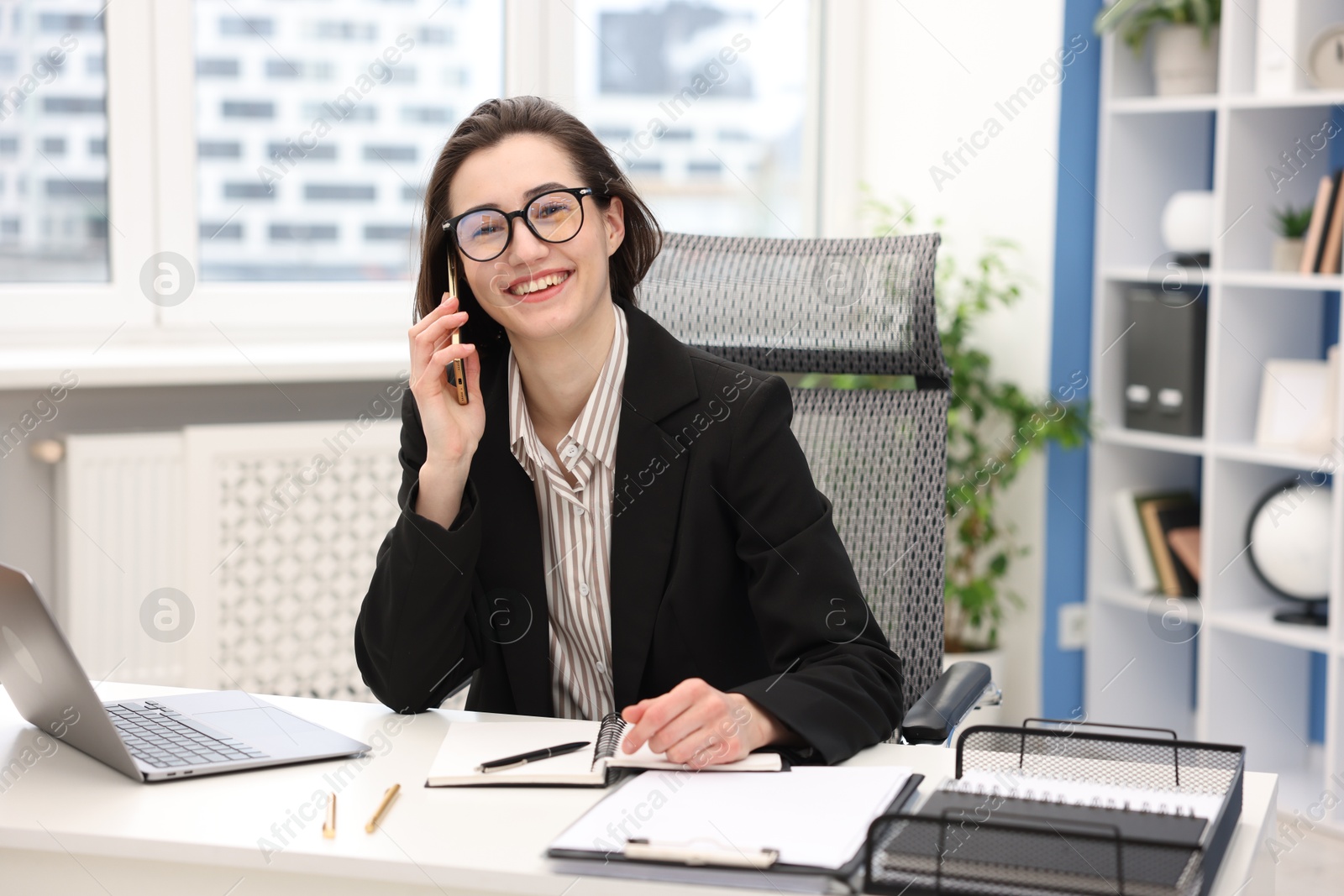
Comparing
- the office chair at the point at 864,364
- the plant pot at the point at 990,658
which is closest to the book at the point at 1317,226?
the plant pot at the point at 990,658

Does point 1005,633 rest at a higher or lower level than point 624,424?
lower

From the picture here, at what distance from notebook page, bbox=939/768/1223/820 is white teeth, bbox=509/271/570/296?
67 centimetres

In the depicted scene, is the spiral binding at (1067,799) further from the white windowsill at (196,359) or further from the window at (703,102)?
the window at (703,102)

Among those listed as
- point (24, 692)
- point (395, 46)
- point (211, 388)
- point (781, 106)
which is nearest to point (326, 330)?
point (211, 388)

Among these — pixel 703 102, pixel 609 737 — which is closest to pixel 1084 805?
pixel 609 737

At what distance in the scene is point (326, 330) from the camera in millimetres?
2949

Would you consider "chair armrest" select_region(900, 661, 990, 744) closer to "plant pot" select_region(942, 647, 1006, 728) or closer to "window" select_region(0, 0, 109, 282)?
"plant pot" select_region(942, 647, 1006, 728)

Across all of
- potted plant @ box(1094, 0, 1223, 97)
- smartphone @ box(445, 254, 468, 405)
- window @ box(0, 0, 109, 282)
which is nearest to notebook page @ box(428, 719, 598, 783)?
smartphone @ box(445, 254, 468, 405)

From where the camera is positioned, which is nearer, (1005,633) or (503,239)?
(503,239)

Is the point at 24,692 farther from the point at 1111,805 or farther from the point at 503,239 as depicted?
the point at 1111,805

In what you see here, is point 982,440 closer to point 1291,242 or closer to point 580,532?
point 1291,242

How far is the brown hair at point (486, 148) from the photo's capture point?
1.47 m

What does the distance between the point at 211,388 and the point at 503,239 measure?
1.49 meters

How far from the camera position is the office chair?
61.1 inches
